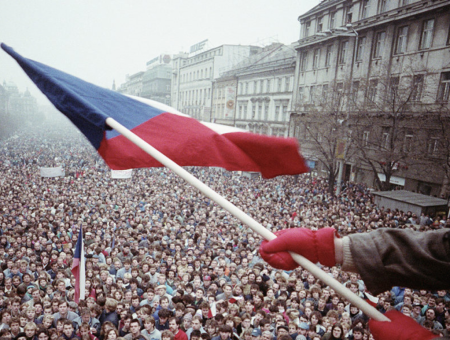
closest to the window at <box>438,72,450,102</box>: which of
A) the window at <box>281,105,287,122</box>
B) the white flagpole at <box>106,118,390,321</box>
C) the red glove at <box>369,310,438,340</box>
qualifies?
the window at <box>281,105,287,122</box>

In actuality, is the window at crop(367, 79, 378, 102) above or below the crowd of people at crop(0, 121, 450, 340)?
above

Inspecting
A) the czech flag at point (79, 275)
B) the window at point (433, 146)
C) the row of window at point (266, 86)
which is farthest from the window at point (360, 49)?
the czech flag at point (79, 275)

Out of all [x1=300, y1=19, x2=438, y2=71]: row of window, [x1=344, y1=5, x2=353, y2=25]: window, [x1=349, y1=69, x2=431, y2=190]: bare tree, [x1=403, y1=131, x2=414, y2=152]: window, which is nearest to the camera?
→ [x1=349, y1=69, x2=431, y2=190]: bare tree

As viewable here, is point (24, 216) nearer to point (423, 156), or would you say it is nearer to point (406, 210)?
point (406, 210)

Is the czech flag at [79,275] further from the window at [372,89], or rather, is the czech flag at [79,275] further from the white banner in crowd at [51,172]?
the window at [372,89]

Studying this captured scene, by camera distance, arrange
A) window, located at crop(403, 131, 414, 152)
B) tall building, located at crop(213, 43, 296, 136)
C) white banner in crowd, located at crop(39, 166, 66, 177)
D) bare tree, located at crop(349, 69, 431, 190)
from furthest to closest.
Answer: tall building, located at crop(213, 43, 296, 136)
white banner in crowd, located at crop(39, 166, 66, 177)
window, located at crop(403, 131, 414, 152)
bare tree, located at crop(349, 69, 431, 190)

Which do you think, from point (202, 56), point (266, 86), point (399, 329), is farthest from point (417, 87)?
point (202, 56)

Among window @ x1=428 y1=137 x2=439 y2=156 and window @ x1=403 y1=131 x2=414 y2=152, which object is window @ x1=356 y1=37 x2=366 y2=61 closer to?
window @ x1=403 y1=131 x2=414 y2=152
